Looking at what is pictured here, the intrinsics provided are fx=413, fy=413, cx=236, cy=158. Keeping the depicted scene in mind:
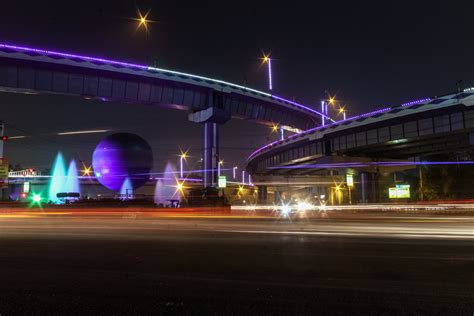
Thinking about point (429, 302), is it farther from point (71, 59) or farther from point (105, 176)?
point (105, 176)

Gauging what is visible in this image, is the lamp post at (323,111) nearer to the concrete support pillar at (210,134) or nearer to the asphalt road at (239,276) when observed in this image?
the concrete support pillar at (210,134)

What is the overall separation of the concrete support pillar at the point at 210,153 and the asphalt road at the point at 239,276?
41.9 metres

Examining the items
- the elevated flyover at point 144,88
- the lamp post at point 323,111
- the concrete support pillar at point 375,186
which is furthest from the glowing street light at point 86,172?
the concrete support pillar at point 375,186

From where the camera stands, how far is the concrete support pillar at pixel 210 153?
56312 millimetres

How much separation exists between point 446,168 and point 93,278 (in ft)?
209

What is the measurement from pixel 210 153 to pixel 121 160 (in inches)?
1086

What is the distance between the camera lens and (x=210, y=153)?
5775 cm

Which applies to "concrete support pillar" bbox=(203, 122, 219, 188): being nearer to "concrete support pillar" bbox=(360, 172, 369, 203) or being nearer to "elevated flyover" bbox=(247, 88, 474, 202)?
"elevated flyover" bbox=(247, 88, 474, 202)

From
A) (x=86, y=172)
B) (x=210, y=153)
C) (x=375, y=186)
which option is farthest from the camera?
(x=86, y=172)

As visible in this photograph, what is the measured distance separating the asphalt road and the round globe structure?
2552 inches

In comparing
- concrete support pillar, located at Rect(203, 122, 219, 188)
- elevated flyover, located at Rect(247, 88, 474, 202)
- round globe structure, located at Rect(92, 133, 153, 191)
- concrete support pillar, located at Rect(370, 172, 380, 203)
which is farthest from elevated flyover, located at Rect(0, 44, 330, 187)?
round globe structure, located at Rect(92, 133, 153, 191)

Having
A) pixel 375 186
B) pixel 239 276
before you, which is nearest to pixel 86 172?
pixel 375 186

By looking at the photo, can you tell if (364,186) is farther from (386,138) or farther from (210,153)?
(210,153)

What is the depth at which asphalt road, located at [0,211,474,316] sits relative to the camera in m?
6.34
